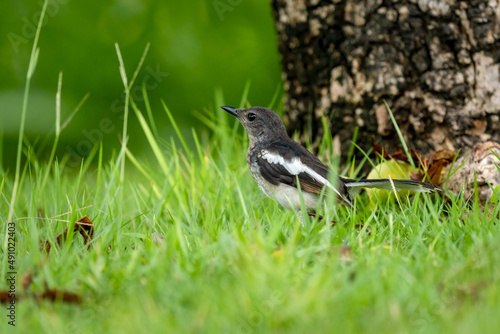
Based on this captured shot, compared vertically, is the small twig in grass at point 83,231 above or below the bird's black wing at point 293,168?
below

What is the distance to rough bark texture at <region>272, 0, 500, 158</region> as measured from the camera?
4594 mm

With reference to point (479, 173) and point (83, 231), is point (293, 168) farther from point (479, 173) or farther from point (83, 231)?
point (83, 231)

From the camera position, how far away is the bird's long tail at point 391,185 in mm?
3932

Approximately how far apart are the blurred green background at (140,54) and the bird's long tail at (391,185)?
3.36 m

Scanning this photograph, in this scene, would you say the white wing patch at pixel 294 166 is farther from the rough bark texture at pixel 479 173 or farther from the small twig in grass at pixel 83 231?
the small twig in grass at pixel 83 231

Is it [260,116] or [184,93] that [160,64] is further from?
[260,116]

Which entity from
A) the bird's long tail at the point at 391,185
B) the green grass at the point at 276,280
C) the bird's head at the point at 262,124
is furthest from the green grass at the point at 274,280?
the bird's head at the point at 262,124

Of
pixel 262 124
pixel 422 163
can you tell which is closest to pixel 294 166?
pixel 262 124

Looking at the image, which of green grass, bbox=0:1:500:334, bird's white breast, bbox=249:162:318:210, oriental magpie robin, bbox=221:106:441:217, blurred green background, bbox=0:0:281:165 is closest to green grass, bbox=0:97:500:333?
green grass, bbox=0:1:500:334

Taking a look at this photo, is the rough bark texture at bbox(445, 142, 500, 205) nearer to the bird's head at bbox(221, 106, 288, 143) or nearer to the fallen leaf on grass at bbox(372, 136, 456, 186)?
the fallen leaf on grass at bbox(372, 136, 456, 186)

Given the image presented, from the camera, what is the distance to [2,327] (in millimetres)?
2410

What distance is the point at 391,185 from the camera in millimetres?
4062

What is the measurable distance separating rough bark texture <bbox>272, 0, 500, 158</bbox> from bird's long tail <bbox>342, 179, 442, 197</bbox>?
2.71 ft

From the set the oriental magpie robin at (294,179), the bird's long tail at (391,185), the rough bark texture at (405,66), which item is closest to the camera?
the bird's long tail at (391,185)
